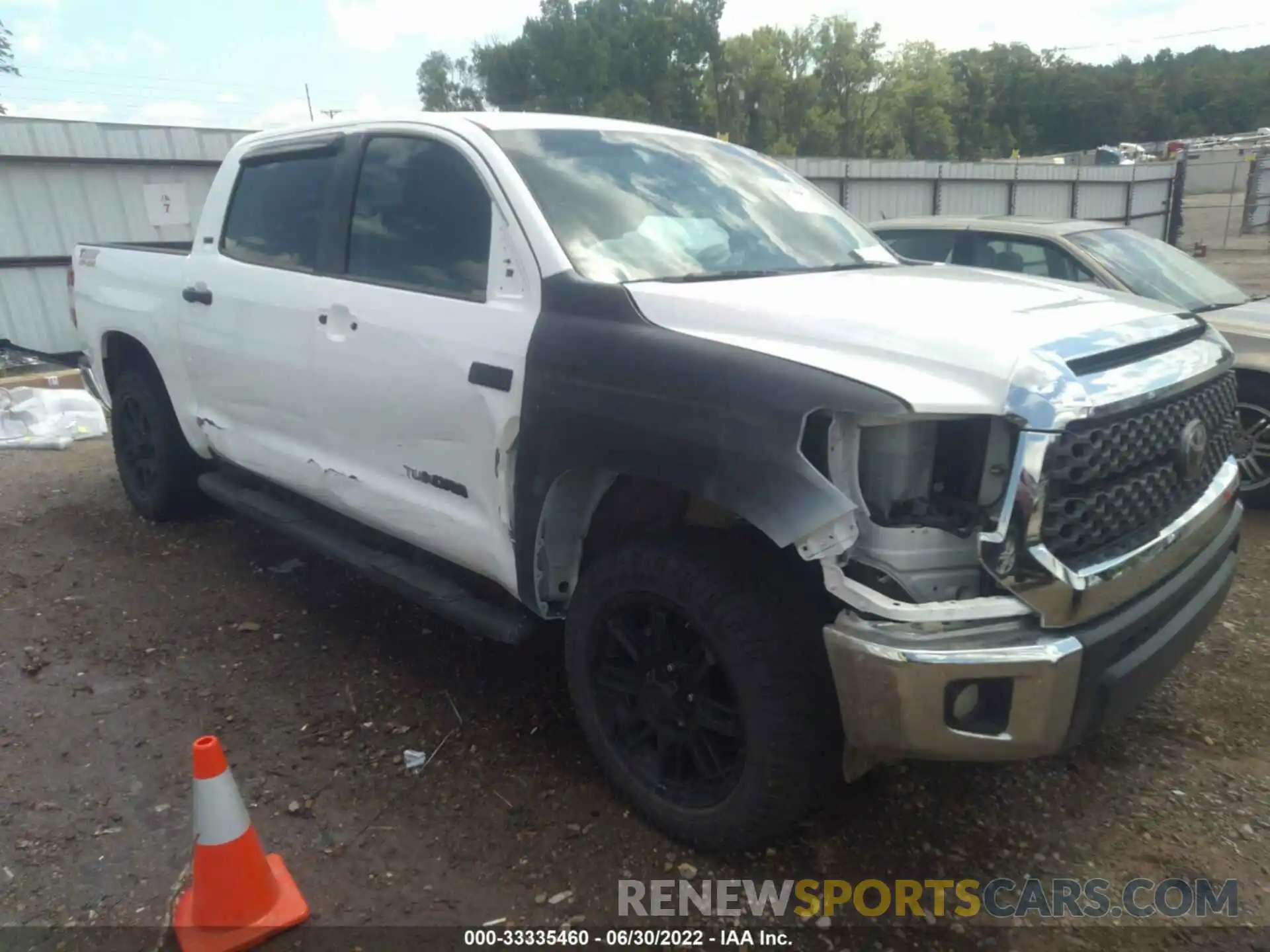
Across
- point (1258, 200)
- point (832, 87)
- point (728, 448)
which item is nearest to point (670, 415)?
point (728, 448)

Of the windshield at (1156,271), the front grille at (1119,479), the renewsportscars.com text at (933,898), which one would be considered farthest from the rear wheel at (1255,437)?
the renewsportscars.com text at (933,898)

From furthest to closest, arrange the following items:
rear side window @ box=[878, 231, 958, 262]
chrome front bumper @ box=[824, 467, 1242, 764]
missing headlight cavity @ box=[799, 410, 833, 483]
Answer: rear side window @ box=[878, 231, 958, 262], missing headlight cavity @ box=[799, 410, 833, 483], chrome front bumper @ box=[824, 467, 1242, 764]

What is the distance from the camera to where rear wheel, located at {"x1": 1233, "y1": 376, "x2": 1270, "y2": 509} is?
520 centimetres

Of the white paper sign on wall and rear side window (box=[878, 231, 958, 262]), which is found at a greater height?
the white paper sign on wall

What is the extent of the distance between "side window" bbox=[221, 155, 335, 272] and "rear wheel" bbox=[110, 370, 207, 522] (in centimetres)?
117

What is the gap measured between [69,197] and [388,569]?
1019 centimetres

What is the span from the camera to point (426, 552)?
376 centimetres

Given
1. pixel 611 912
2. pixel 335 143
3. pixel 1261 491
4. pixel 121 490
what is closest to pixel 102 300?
pixel 121 490

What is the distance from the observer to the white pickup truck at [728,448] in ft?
6.95

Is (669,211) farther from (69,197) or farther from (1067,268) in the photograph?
(69,197)

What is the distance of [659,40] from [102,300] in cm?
6725

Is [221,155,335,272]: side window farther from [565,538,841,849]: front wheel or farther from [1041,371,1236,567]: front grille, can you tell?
[1041,371,1236,567]: front grille

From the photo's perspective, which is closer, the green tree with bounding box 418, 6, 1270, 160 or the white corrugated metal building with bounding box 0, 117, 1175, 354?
the white corrugated metal building with bounding box 0, 117, 1175, 354

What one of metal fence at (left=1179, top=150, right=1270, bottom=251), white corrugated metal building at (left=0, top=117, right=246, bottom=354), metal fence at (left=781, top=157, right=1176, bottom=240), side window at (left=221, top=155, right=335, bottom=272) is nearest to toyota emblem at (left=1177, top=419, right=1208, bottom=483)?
side window at (left=221, top=155, right=335, bottom=272)
